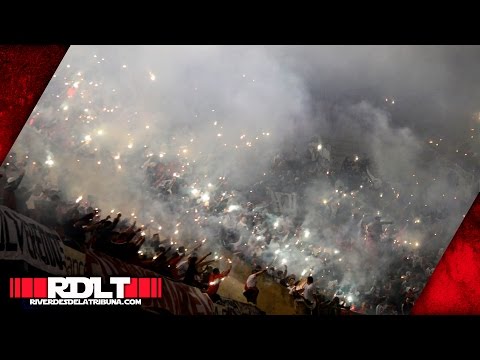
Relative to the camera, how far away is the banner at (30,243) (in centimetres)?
328

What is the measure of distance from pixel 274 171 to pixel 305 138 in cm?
193

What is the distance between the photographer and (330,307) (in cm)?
730

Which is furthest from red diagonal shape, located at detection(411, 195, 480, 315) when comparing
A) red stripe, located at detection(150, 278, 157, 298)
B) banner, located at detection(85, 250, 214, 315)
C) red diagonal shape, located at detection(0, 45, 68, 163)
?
red diagonal shape, located at detection(0, 45, 68, 163)

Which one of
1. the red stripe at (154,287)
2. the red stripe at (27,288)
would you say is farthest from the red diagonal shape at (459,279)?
the red stripe at (27,288)

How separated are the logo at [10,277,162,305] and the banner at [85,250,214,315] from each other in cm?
6

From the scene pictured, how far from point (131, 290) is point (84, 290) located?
47 cm

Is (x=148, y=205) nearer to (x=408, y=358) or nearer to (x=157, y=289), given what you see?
(x=157, y=289)

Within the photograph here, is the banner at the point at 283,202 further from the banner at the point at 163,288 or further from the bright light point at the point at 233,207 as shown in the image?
the banner at the point at 163,288

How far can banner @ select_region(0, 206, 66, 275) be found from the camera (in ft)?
10.8

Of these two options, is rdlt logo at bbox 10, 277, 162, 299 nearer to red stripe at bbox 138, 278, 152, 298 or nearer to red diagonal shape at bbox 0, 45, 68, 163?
red stripe at bbox 138, 278, 152, 298

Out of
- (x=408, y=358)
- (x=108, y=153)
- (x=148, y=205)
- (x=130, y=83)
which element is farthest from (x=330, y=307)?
(x=130, y=83)

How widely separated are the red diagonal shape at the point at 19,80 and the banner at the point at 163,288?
1575 millimetres

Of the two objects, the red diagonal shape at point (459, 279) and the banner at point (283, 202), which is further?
the banner at point (283, 202)

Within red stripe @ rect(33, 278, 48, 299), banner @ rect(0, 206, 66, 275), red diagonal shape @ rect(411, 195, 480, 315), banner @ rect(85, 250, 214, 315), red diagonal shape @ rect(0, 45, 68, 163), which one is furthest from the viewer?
red diagonal shape @ rect(411, 195, 480, 315)
